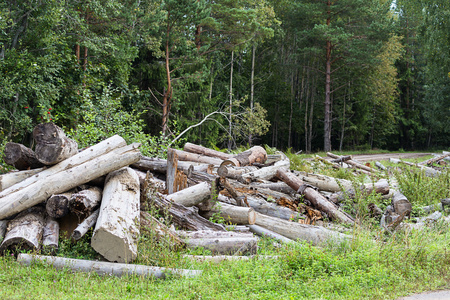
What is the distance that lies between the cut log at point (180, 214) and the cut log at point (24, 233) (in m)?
1.74

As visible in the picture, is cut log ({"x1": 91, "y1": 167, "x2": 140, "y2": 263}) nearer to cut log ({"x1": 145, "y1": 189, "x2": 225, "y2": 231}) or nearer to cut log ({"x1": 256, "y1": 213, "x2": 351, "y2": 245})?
cut log ({"x1": 145, "y1": 189, "x2": 225, "y2": 231})

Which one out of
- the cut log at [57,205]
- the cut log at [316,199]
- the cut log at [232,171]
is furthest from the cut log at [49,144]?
the cut log at [316,199]

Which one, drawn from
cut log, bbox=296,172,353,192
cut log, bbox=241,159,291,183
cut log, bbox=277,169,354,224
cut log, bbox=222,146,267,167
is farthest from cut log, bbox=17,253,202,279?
cut log, bbox=222,146,267,167

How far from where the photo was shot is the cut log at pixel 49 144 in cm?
649

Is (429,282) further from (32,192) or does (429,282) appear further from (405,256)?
(32,192)

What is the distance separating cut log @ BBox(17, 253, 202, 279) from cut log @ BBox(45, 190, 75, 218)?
0.77 meters

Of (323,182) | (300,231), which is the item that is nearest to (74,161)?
(300,231)

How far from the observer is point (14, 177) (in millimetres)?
6934

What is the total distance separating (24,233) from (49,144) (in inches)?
62.8

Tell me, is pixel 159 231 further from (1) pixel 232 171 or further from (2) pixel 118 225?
(1) pixel 232 171

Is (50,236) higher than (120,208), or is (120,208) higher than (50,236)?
(120,208)

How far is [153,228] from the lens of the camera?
232 inches

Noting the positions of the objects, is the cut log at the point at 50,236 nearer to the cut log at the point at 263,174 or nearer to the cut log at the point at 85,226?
the cut log at the point at 85,226

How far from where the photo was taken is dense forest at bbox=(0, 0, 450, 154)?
13977 mm
